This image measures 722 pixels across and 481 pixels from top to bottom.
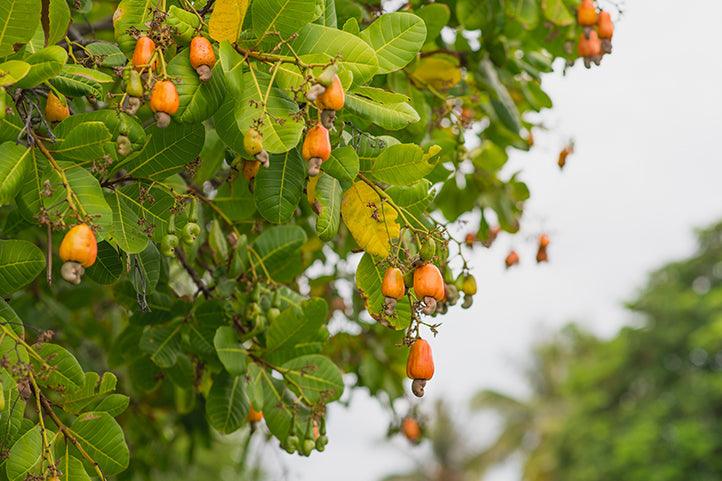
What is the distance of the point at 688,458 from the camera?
585 inches

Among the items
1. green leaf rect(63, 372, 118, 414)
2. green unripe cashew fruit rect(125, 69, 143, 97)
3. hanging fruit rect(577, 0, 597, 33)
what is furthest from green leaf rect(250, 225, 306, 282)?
hanging fruit rect(577, 0, 597, 33)

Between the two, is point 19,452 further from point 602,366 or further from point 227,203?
point 602,366

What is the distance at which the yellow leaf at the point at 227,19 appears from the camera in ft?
5.38

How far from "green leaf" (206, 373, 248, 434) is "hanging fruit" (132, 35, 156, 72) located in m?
0.90

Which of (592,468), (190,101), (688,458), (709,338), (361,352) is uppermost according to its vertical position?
(190,101)

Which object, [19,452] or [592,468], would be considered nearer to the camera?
[19,452]

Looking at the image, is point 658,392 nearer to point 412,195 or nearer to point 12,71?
point 412,195

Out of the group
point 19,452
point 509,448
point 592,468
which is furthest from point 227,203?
point 509,448

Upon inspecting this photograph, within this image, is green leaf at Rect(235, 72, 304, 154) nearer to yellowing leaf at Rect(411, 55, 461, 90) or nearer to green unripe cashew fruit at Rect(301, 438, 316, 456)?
green unripe cashew fruit at Rect(301, 438, 316, 456)

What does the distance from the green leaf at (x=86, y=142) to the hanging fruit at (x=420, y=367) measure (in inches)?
25.4

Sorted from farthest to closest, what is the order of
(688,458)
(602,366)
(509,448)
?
(509,448) < (602,366) < (688,458)

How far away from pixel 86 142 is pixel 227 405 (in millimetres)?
847

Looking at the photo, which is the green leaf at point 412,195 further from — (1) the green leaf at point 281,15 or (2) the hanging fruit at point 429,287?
(1) the green leaf at point 281,15

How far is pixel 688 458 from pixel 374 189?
14.3 metres
